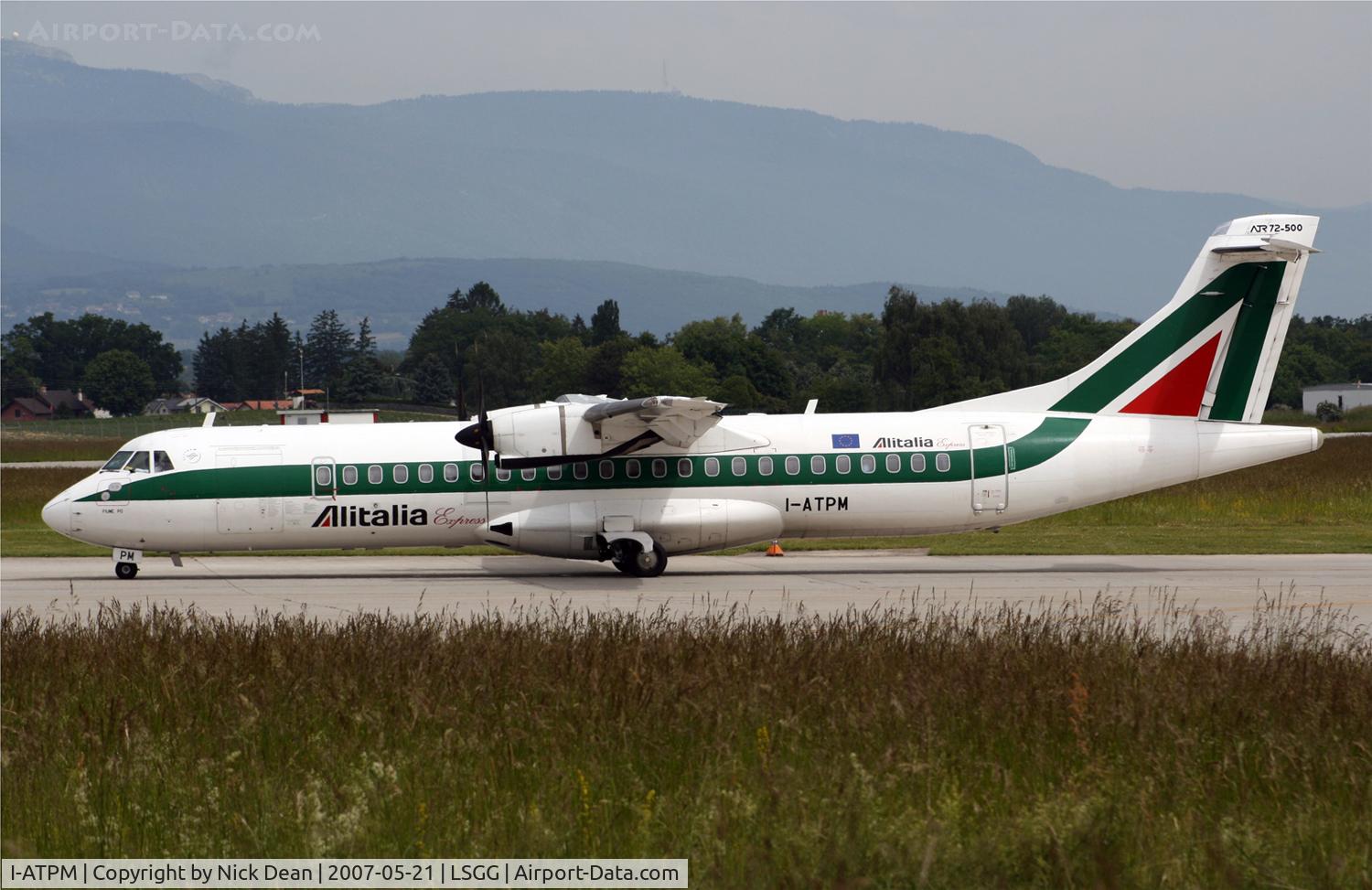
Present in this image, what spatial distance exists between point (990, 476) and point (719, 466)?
4959 mm

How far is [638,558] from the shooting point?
24.2m

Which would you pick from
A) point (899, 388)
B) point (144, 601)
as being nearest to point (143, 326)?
point (899, 388)

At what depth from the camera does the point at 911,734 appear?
9.85m

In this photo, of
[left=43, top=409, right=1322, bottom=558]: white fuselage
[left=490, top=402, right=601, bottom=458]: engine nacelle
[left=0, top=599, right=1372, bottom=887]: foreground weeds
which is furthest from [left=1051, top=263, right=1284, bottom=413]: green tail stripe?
[left=0, top=599, right=1372, bottom=887]: foreground weeds

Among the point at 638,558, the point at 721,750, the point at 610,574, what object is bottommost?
the point at 610,574

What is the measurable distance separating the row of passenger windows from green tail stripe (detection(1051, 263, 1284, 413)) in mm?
3257

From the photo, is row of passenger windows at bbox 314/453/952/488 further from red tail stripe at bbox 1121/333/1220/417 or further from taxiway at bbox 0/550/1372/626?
red tail stripe at bbox 1121/333/1220/417

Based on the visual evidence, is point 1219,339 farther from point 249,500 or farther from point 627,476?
point 249,500

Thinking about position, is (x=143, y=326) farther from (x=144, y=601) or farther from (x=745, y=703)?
(x=745, y=703)

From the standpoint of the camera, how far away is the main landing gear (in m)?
24.1

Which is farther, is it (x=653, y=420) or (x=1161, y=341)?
(x=1161, y=341)

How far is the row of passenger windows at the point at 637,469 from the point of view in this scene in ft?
78.6

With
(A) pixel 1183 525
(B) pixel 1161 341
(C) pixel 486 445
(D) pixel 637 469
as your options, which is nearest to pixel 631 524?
(D) pixel 637 469

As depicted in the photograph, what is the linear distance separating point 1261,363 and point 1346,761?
681 inches
